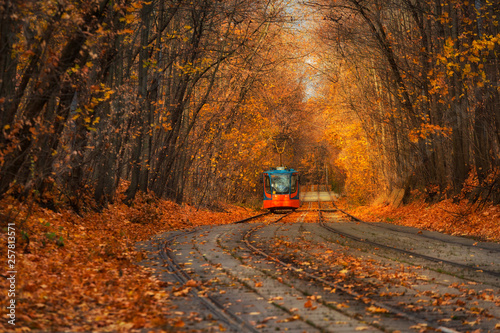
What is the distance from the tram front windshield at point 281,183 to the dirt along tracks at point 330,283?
18.9 metres

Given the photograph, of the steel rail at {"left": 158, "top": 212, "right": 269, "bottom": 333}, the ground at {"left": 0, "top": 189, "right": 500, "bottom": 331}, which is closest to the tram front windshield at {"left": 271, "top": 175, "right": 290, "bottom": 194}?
the ground at {"left": 0, "top": 189, "right": 500, "bottom": 331}

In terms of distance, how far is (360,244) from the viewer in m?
13.6

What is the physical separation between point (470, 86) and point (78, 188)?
13705mm

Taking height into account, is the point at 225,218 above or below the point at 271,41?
below

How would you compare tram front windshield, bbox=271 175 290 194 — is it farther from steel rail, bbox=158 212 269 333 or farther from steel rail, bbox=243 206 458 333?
steel rail, bbox=158 212 269 333

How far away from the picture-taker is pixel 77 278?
8.04 m

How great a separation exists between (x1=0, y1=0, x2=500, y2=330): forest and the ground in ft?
0.30

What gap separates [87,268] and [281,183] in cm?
2516

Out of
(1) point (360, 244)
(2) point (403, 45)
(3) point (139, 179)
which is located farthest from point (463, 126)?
(3) point (139, 179)

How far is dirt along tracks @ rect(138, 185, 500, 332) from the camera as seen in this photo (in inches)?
242

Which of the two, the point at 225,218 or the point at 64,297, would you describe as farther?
the point at 225,218

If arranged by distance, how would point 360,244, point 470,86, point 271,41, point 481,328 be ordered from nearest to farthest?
point 481,328, point 360,244, point 470,86, point 271,41

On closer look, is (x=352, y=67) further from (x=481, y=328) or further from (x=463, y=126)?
(x=481, y=328)

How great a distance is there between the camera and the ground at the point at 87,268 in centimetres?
609
